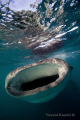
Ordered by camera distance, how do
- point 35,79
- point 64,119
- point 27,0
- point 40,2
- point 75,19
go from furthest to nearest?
point 64,119 → point 75,19 → point 40,2 → point 27,0 → point 35,79

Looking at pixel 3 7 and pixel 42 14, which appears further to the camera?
pixel 42 14

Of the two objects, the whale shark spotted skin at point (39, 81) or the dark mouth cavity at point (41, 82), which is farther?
the dark mouth cavity at point (41, 82)

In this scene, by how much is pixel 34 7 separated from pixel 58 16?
2.25m

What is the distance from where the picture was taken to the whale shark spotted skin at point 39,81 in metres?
1.85

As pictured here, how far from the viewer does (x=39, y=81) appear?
3.41 m

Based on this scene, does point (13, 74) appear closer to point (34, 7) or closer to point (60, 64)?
point (60, 64)

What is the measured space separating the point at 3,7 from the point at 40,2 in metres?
2.27

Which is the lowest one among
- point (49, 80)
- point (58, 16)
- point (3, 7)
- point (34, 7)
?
point (49, 80)

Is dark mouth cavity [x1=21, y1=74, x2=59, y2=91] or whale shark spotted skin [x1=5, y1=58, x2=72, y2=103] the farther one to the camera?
dark mouth cavity [x1=21, y1=74, x2=59, y2=91]

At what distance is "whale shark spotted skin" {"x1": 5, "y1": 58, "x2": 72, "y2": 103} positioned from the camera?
72.9 inches

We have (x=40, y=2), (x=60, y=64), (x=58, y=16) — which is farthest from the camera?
(x=58, y=16)

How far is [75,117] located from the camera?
23.5 feet

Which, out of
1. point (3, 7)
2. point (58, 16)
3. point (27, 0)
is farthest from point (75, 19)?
point (3, 7)

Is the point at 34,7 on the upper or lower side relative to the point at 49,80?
upper
